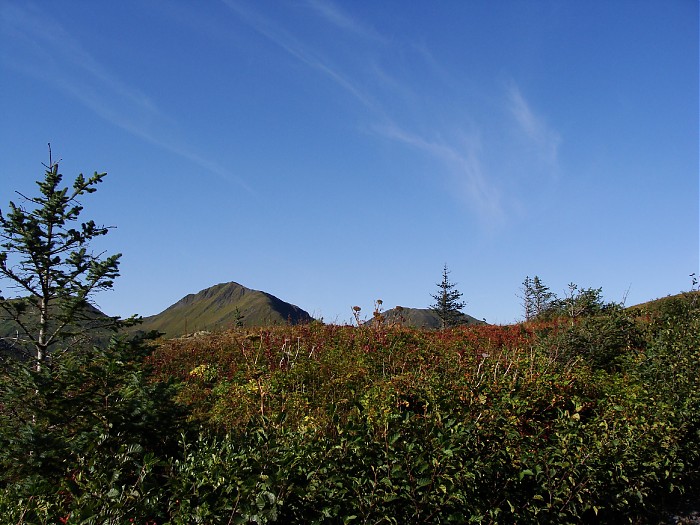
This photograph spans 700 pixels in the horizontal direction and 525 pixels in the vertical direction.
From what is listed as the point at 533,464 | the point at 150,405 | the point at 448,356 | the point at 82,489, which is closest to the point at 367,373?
the point at 448,356

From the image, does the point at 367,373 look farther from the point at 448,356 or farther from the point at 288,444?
the point at 288,444

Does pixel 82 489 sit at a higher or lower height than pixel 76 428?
lower

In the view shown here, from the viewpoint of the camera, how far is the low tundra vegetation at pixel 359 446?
3.48 meters

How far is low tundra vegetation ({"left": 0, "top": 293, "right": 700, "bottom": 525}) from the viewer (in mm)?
3484

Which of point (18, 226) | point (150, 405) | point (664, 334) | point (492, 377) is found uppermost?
point (18, 226)

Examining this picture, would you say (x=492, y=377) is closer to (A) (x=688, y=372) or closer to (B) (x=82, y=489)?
(A) (x=688, y=372)

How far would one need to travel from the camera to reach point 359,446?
398 centimetres

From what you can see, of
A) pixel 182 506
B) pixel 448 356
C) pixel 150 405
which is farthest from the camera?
pixel 448 356

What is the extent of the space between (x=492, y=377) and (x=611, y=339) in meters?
4.45

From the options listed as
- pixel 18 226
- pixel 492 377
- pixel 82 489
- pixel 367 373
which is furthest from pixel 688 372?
pixel 18 226

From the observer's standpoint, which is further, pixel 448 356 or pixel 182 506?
pixel 448 356

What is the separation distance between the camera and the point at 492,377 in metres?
7.62

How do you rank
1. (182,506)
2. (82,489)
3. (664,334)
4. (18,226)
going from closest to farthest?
1. (182,506)
2. (82,489)
3. (18,226)
4. (664,334)

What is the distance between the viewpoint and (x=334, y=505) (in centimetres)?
362
